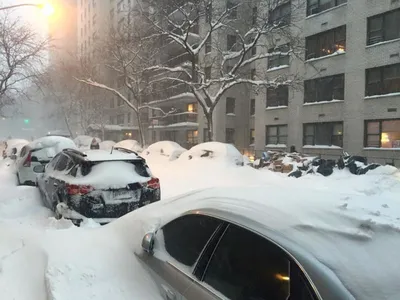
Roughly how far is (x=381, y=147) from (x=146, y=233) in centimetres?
2256

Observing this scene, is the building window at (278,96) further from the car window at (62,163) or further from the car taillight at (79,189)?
the car taillight at (79,189)

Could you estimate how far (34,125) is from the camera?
10562 centimetres

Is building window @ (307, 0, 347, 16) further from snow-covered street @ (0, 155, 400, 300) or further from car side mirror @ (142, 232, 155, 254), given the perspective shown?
car side mirror @ (142, 232, 155, 254)

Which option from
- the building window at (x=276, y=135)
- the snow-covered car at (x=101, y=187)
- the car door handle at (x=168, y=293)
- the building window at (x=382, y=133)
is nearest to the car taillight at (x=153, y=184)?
the snow-covered car at (x=101, y=187)

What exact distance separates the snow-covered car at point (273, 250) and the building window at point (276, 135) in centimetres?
2740

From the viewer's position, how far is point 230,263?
224 cm

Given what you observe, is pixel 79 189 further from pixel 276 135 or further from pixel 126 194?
pixel 276 135

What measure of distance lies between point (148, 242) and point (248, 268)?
3.55 feet

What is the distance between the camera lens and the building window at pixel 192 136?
38244mm

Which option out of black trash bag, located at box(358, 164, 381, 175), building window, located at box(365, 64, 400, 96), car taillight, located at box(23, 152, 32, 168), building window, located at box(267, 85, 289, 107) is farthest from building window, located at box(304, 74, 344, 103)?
car taillight, located at box(23, 152, 32, 168)

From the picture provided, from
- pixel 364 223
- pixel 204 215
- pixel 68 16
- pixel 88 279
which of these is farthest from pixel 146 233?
pixel 68 16

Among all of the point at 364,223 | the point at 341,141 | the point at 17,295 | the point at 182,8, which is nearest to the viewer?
the point at 364,223

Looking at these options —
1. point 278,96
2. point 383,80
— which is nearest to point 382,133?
point 383,80

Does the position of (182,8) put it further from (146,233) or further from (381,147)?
(146,233)
